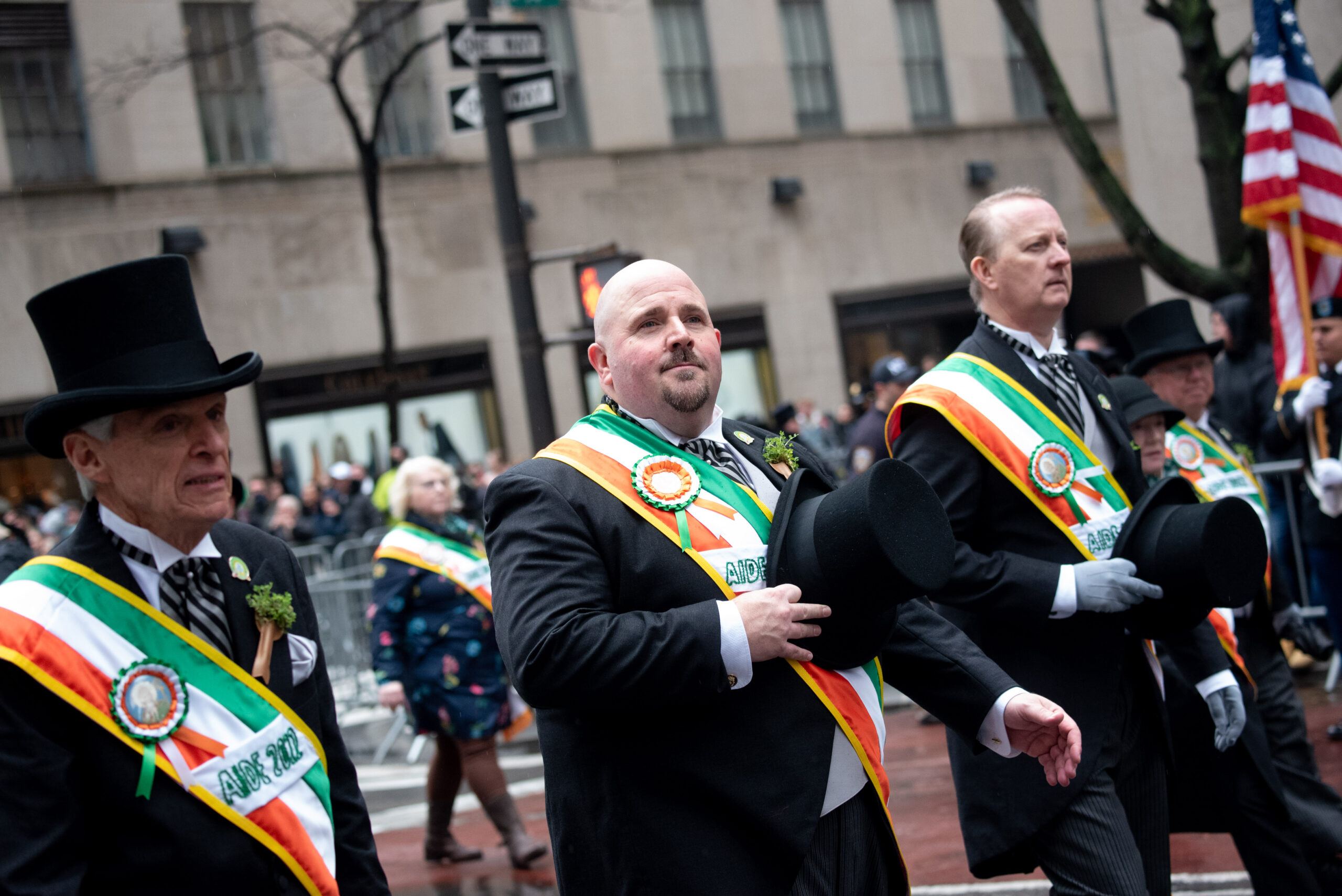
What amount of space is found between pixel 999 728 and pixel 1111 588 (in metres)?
0.57

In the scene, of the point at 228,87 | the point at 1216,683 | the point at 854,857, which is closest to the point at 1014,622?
the point at 1216,683

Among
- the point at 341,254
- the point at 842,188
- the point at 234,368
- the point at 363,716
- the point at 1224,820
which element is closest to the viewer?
the point at 234,368

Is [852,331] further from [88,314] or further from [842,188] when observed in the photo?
[88,314]

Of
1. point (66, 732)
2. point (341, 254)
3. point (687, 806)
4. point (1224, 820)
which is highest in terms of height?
point (341, 254)

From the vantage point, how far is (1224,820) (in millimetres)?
4082

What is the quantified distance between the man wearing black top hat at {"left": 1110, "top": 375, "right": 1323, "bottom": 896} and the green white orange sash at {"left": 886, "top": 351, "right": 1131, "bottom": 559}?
0.43m

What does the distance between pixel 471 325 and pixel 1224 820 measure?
18.0 metres

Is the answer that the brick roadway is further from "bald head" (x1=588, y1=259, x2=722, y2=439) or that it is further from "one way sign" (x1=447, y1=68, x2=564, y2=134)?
"one way sign" (x1=447, y1=68, x2=564, y2=134)

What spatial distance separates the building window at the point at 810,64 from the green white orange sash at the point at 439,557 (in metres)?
18.5

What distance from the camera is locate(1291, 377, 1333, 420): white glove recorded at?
6.39m

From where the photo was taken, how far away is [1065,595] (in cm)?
342

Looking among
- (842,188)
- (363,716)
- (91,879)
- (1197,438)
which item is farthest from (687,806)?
(842,188)

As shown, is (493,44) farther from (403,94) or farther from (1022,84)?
(1022,84)

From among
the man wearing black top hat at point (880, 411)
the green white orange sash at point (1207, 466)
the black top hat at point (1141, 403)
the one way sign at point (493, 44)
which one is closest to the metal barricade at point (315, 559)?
the man wearing black top hat at point (880, 411)
